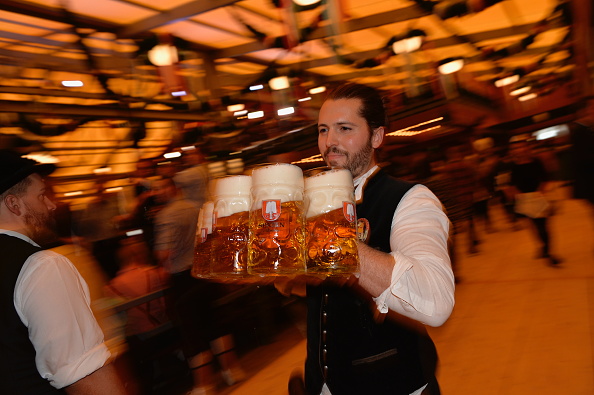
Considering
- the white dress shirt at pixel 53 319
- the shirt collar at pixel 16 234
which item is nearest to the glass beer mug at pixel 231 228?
the white dress shirt at pixel 53 319

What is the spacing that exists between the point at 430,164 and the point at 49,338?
7005 millimetres

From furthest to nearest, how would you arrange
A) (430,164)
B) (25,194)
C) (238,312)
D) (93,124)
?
(93,124), (430,164), (238,312), (25,194)

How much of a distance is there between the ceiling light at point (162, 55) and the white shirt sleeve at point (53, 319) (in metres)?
4.57

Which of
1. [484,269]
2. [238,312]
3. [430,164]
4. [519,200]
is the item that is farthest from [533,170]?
[238,312]

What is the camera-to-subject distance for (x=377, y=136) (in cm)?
135

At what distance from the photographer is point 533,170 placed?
5438 mm

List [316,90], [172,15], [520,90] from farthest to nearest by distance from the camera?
[520,90] → [316,90] → [172,15]

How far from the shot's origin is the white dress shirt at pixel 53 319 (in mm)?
1308

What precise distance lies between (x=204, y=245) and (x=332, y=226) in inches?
11.2

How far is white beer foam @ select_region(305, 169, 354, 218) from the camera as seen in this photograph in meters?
0.85

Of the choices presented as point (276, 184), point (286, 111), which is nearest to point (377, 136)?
point (276, 184)

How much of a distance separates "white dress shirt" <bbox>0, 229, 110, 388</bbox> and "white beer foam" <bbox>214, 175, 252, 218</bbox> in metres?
0.72

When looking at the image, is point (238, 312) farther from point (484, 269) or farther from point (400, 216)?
point (484, 269)

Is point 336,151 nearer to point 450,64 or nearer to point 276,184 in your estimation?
point 276,184
